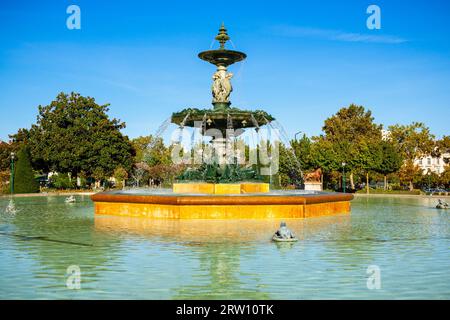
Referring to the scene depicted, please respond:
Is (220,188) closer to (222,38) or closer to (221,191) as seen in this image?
(221,191)

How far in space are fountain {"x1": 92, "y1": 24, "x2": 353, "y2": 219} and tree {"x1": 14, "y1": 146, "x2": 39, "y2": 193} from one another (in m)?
26.5

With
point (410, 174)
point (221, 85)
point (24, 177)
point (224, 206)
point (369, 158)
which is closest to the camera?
point (224, 206)

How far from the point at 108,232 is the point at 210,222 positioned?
147 inches

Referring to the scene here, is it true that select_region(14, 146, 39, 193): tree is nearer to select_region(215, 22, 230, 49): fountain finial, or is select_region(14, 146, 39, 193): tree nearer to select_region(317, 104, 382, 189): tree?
select_region(215, 22, 230, 49): fountain finial

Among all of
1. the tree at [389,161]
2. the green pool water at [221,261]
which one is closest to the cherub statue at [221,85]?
the green pool water at [221,261]

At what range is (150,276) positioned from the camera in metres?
8.03

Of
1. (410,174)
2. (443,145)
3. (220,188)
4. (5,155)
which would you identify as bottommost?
(220,188)

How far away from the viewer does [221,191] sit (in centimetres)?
2139

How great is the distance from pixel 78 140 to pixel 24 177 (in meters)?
11.8

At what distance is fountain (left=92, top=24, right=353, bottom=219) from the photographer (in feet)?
55.7

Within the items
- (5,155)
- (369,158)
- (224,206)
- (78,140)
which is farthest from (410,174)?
(5,155)

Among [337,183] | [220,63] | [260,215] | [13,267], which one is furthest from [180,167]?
[13,267]

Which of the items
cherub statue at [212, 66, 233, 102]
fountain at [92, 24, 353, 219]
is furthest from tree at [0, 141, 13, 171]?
cherub statue at [212, 66, 233, 102]

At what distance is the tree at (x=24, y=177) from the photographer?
46.0 meters
